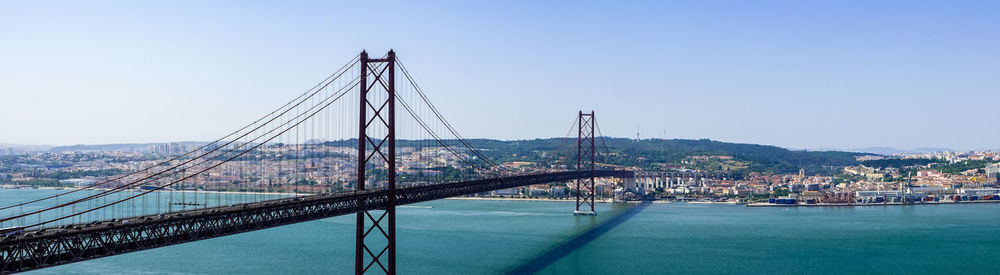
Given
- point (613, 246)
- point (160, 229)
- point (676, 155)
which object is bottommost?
point (613, 246)

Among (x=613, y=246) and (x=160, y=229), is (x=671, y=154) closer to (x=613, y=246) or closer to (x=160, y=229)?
(x=613, y=246)

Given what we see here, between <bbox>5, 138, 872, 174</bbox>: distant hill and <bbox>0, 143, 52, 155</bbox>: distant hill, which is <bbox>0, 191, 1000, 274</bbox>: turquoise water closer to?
<bbox>5, 138, 872, 174</bbox>: distant hill

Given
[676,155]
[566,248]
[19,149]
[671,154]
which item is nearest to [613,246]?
[566,248]

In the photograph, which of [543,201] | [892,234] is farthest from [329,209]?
[543,201]

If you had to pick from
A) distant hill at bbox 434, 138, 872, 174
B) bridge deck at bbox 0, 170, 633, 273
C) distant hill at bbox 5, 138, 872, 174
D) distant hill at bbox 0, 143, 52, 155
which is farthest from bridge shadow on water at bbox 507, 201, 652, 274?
distant hill at bbox 0, 143, 52, 155

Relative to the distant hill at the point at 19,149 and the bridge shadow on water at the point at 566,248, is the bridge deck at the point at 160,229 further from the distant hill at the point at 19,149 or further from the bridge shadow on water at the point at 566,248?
the distant hill at the point at 19,149

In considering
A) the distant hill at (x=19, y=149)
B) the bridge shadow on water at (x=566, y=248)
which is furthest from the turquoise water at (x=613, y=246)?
the distant hill at (x=19, y=149)
